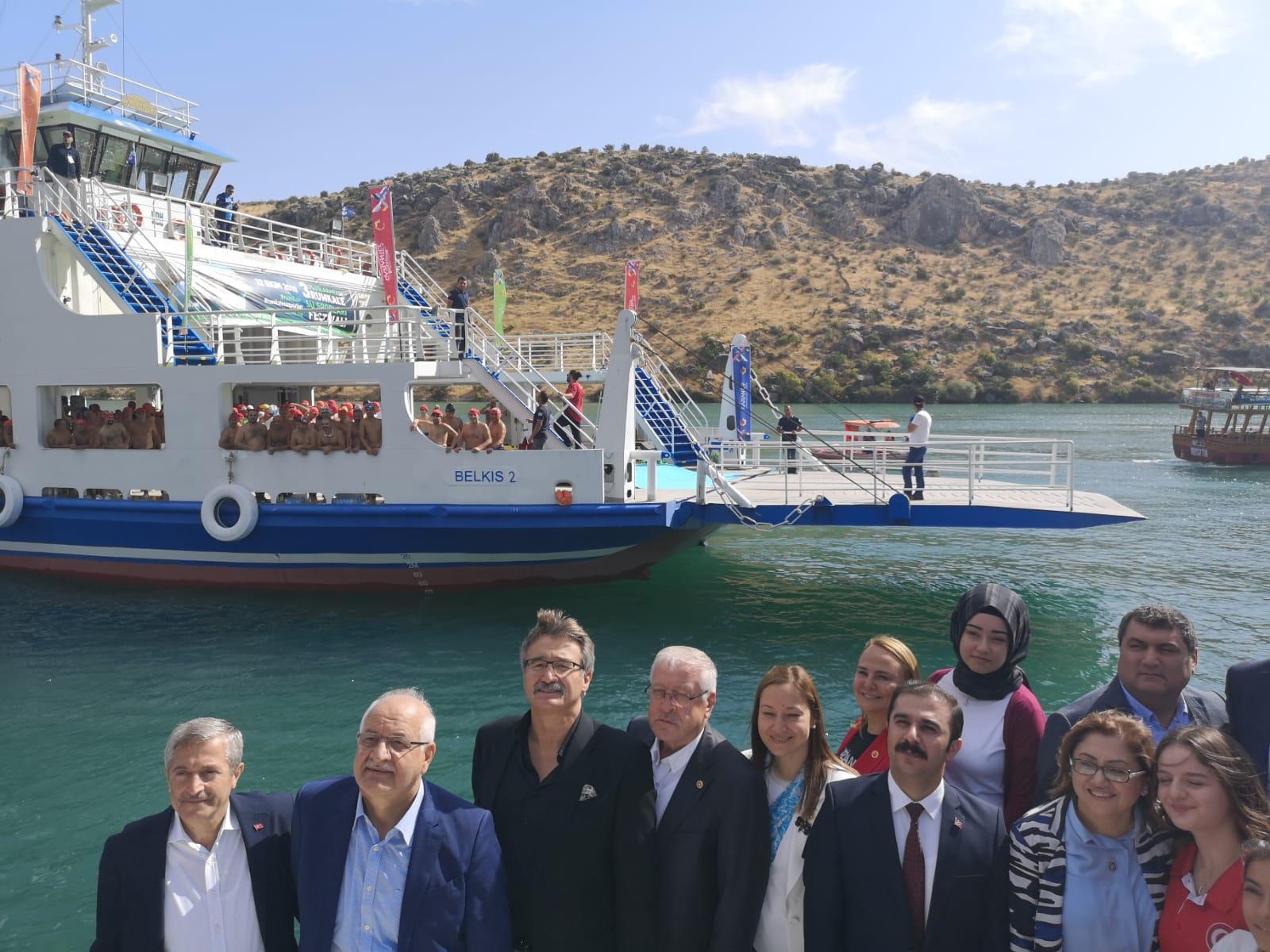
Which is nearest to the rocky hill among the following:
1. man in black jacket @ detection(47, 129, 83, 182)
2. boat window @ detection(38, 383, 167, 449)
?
man in black jacket @ detection(47, 129, 83, 182)

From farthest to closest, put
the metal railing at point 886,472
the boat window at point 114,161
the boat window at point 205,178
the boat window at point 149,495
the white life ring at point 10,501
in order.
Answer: the boat window at point 205,178 → the boat window at point 114,161 → the white life ring at point 10,501 → the boat window at point 149,495 → the metal railing at point 886,472

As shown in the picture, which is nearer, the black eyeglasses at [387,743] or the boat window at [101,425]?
the black eyeglasses at [387,743]

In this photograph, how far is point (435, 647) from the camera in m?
10.8

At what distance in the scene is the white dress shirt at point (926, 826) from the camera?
112 inches

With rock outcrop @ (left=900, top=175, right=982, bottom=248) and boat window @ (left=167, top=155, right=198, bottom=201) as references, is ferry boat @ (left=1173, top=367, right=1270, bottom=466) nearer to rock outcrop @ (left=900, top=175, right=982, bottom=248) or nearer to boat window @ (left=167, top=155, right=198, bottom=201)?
boat window @ (left=167, top=155, right=198, bottom=201)

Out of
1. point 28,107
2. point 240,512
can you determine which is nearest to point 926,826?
point 240,512

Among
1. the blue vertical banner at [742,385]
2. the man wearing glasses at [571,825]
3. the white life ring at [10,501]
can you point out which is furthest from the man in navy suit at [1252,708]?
the white life ring at [10,501]

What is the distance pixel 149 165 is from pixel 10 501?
6.80 meters

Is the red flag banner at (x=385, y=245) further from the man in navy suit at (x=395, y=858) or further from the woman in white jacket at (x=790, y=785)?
the woman in white jacket at (x=790, y=785)

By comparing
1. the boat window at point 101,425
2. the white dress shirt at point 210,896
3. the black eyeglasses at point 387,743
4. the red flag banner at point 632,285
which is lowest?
the white dress shirt at point 210,896

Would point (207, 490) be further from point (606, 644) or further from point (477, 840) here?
point (477, 840)

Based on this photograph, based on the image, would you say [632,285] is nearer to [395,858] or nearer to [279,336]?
[279,336]

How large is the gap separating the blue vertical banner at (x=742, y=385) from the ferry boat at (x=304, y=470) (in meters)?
2.34

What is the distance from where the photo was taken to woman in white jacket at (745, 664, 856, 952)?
2.96 meters
